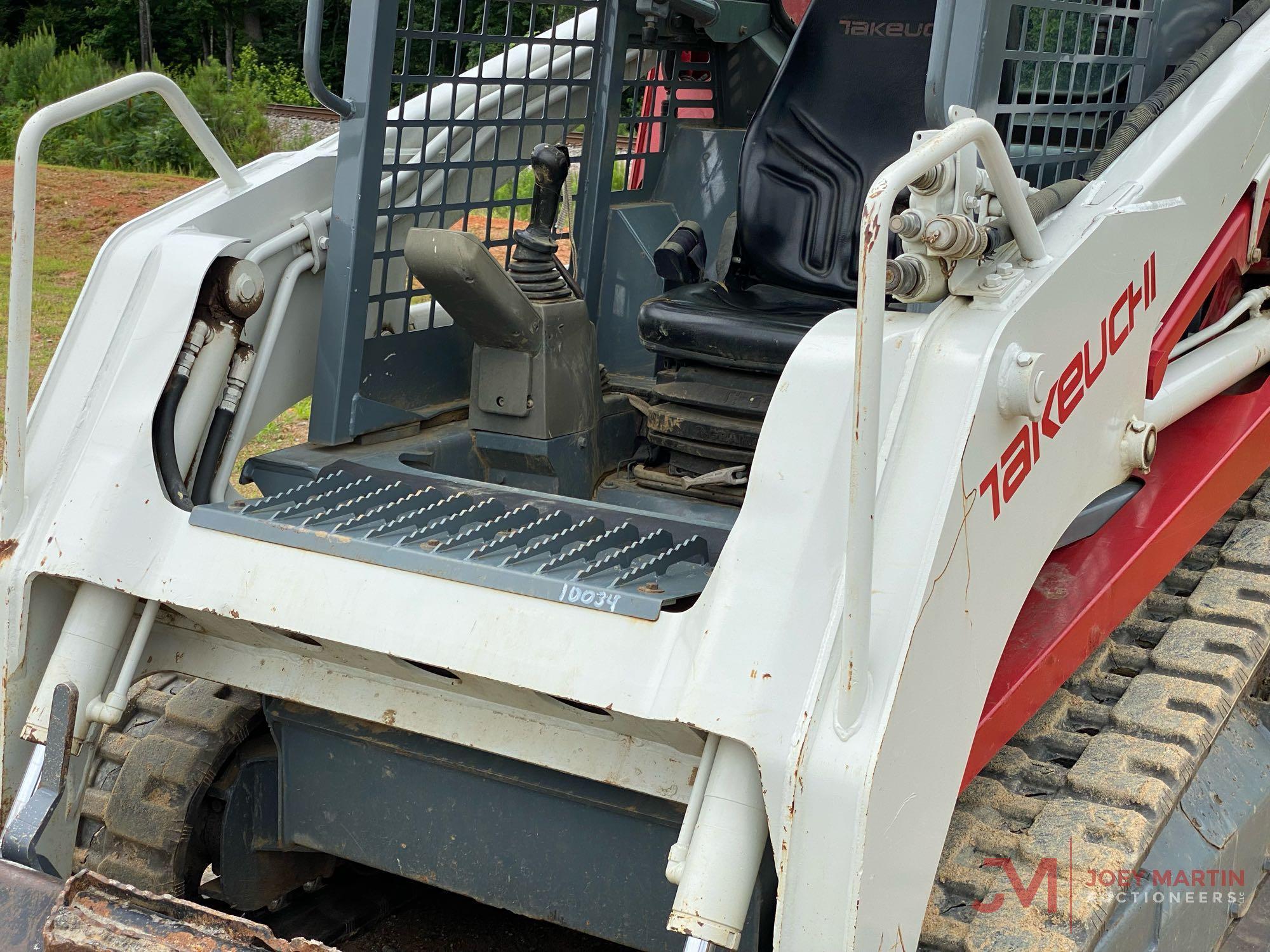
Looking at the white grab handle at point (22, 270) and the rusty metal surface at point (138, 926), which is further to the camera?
the white grab handle at point (22, 270)

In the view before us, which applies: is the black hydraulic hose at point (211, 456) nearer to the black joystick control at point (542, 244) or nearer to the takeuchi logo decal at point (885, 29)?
the black joystick control at point (542, 244)

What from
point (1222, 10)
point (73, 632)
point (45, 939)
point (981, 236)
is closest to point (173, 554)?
point (73, 632)

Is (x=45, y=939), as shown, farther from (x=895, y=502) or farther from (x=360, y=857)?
(x=895, y=502)

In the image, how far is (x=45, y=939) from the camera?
2.12 meters

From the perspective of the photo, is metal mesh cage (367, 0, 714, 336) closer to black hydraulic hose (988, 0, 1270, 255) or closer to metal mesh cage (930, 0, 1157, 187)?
metal mesh cage (930, 0, 1157, 187)

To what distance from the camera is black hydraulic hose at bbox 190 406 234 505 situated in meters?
2.71

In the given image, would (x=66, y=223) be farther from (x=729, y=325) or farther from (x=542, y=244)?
(x=729, y=325)

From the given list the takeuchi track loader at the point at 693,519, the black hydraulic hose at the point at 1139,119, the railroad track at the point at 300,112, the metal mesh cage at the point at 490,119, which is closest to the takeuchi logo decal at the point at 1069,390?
the takeuchi track loader at the point at 693,519

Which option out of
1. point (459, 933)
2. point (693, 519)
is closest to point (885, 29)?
point (693, 519)

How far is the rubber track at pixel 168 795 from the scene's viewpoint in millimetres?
2721

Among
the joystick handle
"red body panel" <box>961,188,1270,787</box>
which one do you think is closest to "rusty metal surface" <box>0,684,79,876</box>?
the joystick handle

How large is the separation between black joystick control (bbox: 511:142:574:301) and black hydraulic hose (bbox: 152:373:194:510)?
0.69m

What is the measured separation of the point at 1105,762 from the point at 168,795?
1.62 m

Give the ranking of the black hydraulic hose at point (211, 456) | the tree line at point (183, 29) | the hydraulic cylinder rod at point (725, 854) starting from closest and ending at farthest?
the hydraulic cylinder rod at point (725, 854) < the black hydraulic hose at point (211, 456) < the tree line at point (183, 29)
